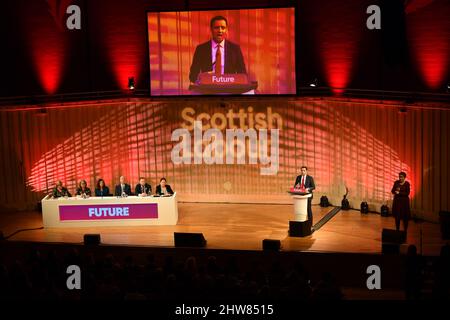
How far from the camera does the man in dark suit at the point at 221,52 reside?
16.2 meters

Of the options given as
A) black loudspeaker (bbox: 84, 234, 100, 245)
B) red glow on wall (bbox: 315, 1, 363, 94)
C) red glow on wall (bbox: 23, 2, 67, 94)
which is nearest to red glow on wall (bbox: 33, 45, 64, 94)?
red glow on wall (bbox: 23, 2, 67, 94)

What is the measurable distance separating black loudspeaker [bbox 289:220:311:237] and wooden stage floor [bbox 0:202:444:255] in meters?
0.15

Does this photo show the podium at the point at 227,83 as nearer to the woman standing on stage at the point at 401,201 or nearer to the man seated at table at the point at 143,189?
the man seated at table at the point at 143,189

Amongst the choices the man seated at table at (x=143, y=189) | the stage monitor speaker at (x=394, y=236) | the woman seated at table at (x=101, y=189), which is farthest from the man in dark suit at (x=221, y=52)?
the stage monitor speaker at (x=394, y=236)

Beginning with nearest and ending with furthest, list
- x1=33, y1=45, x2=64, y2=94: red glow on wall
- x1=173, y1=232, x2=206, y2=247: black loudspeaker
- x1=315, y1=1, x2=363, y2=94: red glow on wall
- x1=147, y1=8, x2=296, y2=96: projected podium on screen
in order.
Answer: x1=173, y1=232, x2=206, y2=247: black loudspeaker
x1=147, y1=8, x2=296, y2=96: projected podium on screen
x1=315, y1=1, x2=363, y2=94: red glow on wall
x1=33, y1=45, x2=64, y2=94: red glow on wall

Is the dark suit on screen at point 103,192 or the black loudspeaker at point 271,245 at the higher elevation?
the dark suit on screen at point 103,192

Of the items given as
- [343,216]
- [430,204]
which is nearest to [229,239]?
[343,216]

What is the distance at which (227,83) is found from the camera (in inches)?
643

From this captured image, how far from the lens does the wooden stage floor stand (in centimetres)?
1288

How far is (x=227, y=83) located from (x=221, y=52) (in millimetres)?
735

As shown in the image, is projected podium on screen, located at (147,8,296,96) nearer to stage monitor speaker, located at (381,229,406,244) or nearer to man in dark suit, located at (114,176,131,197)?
man in dark suit, located at (114,176,131,197)

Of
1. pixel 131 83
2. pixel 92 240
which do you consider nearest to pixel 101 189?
pixel 92 240

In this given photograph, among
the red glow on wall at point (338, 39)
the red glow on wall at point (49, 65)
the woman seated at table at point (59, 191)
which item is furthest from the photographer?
the red glow on wall at point (49, 65)
